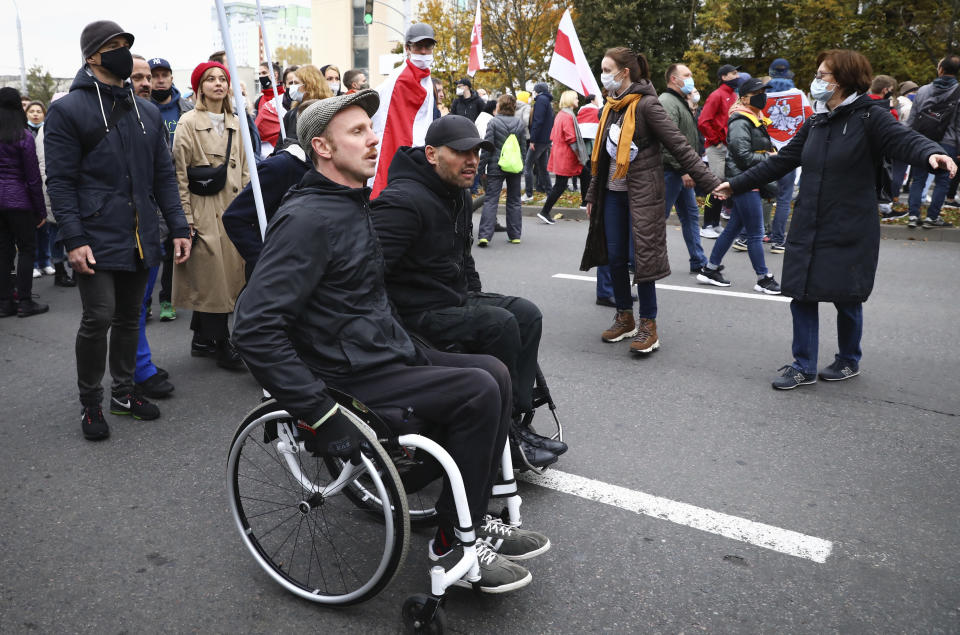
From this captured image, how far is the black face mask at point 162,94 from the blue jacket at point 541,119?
304 inches

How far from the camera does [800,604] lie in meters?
2.64

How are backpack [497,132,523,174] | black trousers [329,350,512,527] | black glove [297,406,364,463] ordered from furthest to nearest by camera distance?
backpack [497,132,523,174] < black trousers [329,350,512,527] < black glove [297,406,364,463]

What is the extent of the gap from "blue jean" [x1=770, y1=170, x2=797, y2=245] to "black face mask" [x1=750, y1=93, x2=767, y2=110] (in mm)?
1149

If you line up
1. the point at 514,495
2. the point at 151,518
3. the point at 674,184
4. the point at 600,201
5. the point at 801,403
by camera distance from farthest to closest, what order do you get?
the point at 674,184 → the point at 600,201 → the point at 801,403 → the point at 151,518 → the point at 514,495

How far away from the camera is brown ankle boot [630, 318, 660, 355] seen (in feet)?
17.6

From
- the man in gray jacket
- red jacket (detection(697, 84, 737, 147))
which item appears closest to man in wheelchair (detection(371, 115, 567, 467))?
the man in gray jacket

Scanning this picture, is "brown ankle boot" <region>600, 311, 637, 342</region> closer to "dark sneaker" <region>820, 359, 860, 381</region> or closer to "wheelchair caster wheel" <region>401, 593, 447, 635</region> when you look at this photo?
"dark sneaker" <region>820, 359, 860, 381</region>

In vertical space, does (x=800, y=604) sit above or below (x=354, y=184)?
below

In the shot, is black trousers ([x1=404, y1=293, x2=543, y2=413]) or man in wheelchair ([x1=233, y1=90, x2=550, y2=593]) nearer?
man in wheelchair ([x1=233, y1=90, x2=550, y2=593])

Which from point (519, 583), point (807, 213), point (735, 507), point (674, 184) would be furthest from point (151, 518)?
point (674, 184)

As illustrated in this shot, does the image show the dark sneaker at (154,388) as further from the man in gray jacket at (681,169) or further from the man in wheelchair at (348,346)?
the man in gray jacket at (681,169)

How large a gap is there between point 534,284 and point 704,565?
16.3ft

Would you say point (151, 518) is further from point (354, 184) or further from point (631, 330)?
point (631, 330)

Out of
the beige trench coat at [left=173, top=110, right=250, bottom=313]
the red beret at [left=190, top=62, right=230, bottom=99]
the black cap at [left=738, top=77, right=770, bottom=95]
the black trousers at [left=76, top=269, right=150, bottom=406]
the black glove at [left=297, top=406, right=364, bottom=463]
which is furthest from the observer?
the black cap at [left=738, top=77, right=770, bottom=95]
